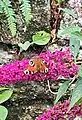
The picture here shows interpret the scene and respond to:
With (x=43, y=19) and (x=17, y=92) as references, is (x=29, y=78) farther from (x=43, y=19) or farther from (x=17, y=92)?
(x=43, y=19)

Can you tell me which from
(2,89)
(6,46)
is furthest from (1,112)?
(6,46)

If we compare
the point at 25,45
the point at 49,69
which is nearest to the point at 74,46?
the point at 49,69

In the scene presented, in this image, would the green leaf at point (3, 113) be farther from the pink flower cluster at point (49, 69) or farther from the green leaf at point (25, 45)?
the green leaf at point (25, 45)

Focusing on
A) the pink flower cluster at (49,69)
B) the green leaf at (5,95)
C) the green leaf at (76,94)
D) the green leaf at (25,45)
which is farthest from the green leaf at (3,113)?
the green leaf at (76,94)

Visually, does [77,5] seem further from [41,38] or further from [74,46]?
[74,46]

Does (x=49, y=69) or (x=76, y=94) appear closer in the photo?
(x=76, y=94)

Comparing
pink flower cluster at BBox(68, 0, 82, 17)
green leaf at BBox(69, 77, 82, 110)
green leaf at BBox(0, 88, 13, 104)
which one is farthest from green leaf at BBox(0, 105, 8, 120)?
pink flower cluster at BBox(68, 0, 82, 17)

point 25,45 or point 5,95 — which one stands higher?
point 25,45
